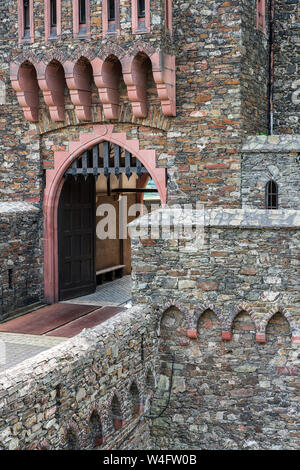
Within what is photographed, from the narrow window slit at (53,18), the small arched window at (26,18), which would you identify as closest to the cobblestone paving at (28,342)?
the narrow window slit at (53,18)

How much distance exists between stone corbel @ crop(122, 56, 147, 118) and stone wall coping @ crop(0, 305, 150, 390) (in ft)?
14.6

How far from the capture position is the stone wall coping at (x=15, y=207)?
33.3 ft

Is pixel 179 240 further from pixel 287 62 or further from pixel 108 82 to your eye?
pixel 287 62

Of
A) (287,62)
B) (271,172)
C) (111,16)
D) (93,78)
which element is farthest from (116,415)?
(287,62)

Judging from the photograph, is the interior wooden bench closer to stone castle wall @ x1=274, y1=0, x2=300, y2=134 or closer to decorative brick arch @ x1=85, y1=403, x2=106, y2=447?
stone castle wall @ x1=274, y1=0, x2=300, y2=134

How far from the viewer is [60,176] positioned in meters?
10.9

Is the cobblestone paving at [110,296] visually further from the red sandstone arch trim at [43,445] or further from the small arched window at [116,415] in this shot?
the red sandstone arch trim at [43,445]

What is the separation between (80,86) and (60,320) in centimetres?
426

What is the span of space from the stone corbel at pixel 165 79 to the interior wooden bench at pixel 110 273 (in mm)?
5151

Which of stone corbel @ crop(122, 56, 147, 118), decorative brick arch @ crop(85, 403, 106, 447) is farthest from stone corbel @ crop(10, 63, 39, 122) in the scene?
decorative brick arch @ crop(85, 403, 106, 447)

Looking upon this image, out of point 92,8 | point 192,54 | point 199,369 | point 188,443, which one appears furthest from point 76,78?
point 188,443

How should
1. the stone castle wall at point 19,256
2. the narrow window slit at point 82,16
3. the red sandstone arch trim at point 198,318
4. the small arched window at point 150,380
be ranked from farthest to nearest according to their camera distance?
the stone castle wall at point 19,256 → the narrow window slit at point 82,16 → the small arched window at point 150,380 → the red sandstone arch trim at point 198,318

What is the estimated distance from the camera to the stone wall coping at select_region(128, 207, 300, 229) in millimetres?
6398

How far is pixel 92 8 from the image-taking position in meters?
9.60
